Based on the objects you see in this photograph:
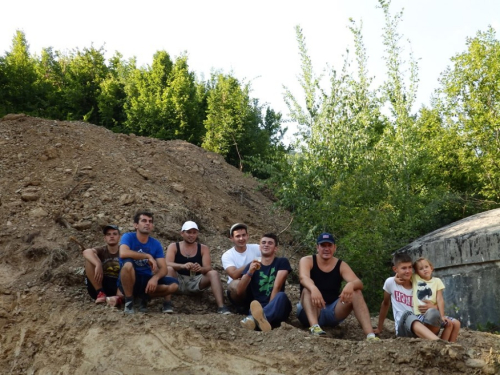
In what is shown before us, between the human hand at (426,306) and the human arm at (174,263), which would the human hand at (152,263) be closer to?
the human arm at (174,263)

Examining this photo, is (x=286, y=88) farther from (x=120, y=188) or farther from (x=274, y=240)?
(x=274, y=240)

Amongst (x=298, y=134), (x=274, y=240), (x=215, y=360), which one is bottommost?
(x=215, y=360)

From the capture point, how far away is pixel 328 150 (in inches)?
444

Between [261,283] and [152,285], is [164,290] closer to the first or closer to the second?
[152,285]

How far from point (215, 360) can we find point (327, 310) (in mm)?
1331

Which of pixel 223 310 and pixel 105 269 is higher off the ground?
pixel 105 269

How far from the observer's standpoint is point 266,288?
6539mm

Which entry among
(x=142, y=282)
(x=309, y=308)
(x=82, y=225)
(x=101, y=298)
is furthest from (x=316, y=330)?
(x=82, y=225)

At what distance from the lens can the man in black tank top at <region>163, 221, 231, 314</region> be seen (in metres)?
6.91

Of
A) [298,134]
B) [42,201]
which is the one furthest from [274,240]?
[298,134]

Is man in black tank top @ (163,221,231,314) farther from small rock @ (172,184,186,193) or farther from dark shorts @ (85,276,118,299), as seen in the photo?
small rock @ (172,184,186,193)

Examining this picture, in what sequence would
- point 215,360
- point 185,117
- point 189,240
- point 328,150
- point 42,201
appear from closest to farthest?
1. point 215,360
2. point 189,240
3. point 42,201
4. point 328,150
5. point 185,117

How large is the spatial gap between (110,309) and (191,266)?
3.40ft

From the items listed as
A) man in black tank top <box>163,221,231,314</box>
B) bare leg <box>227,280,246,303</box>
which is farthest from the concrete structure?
man in black tank top <box>163,221,231,314</box>
